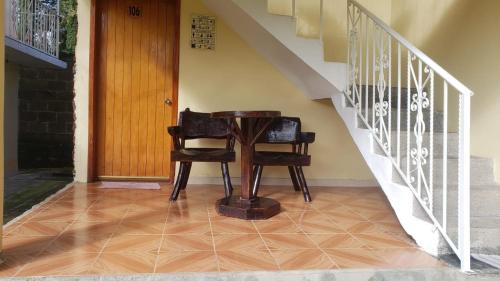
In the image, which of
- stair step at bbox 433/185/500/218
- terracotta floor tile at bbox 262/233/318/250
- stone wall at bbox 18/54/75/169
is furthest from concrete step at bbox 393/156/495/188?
stone wall at bbox 18/54/75/169

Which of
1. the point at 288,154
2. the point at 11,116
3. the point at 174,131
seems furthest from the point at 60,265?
the point at 11,116

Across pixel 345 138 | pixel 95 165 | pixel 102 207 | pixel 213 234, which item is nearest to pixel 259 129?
pixel 213 234

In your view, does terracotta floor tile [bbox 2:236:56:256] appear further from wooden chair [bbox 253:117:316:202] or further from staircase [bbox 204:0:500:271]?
staircase [bbox 204:0:500:271]

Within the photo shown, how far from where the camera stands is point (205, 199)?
351cm

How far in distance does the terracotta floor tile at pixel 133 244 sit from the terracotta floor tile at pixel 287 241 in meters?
0.64

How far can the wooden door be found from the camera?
428cm

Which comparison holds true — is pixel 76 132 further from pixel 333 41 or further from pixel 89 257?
pixel 333 41

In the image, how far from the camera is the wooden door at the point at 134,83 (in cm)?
428

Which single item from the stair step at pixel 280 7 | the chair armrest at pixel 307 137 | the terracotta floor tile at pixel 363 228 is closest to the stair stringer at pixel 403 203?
the terracotta floor tile at pixel 363 228

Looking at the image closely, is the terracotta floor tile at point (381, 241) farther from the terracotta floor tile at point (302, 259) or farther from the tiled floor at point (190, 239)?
the terracotta floor tile at point (302, 259)

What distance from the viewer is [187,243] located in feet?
7.36

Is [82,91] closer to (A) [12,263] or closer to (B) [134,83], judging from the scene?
(B) [134,83]

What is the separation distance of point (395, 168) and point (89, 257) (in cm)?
187

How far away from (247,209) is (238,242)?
0.56 metres
